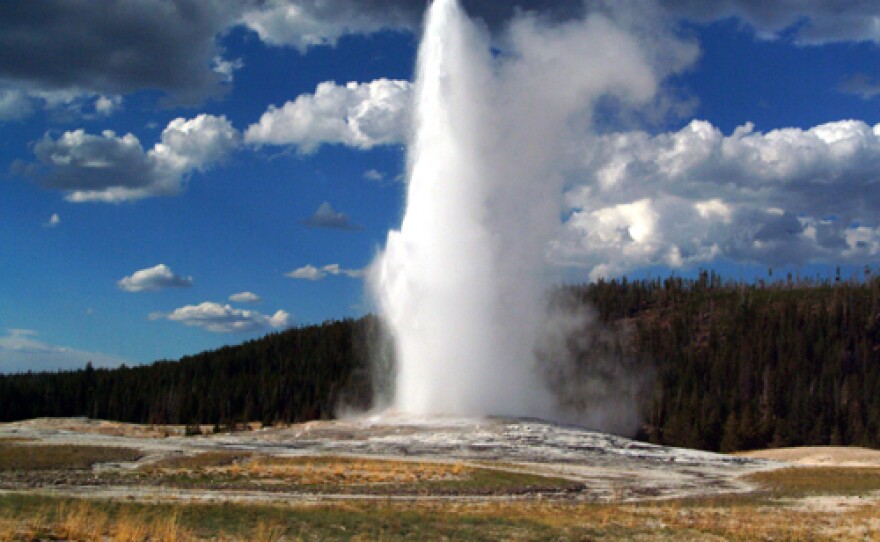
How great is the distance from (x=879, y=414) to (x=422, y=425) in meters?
55.1

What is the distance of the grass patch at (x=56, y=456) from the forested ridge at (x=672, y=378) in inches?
2050

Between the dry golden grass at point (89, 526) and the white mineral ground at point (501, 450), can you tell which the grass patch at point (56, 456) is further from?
the dry golden grass at point (89, 526)

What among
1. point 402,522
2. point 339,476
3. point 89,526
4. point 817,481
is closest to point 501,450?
point 339,476

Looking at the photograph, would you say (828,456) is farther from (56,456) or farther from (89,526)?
(89,526)

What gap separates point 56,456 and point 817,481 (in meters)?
31.0

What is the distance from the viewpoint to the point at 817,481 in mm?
33688

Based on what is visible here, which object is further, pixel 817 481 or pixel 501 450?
pixel 501 450

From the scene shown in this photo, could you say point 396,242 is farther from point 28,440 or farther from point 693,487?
point 693,487

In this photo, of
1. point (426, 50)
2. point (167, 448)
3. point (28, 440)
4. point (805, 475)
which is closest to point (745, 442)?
point (805, 475)

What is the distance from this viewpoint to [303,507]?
1933 cm

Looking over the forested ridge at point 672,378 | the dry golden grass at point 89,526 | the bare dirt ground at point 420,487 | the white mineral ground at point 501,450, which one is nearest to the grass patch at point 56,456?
the bare dirt ground at point 420,487

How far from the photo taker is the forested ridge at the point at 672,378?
79.4 metres

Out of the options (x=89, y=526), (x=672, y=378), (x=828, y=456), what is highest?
(x=672, y=378)

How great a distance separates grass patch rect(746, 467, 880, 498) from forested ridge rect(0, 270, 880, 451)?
101 ft
